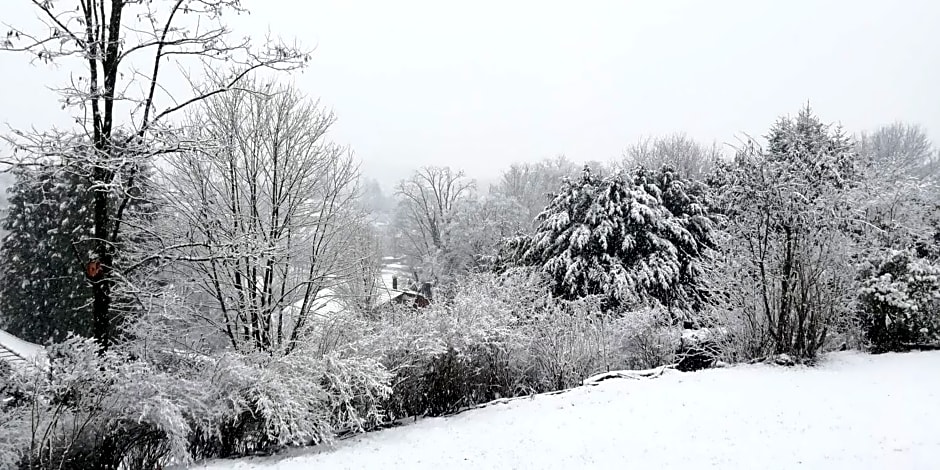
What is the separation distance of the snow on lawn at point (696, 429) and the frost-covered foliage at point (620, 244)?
24.3 ft

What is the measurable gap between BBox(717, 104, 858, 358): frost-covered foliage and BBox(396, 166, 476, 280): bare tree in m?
28.0

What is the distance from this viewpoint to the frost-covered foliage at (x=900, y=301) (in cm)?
936

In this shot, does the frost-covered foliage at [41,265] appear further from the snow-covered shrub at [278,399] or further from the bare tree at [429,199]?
the bare tree at [429,199]

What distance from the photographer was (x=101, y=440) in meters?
5.96

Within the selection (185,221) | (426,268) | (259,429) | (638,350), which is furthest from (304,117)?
(426,268)

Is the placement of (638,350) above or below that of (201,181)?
below

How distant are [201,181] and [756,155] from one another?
11.0 metres

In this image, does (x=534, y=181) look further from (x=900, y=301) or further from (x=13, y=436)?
(x=13, y=436)

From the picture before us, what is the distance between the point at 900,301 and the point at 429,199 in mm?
32753

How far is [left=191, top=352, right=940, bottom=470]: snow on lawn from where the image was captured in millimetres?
5250

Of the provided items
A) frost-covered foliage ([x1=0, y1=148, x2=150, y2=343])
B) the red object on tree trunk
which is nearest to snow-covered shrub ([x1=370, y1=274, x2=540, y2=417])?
the red object on tree trunk

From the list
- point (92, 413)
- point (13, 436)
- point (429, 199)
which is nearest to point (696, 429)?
point (92, 413)

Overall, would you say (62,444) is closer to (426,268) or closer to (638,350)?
(638,350)

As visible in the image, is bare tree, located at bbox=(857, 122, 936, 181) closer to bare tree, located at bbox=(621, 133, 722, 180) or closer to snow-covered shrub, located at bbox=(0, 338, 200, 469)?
bare tree, located at bbox=(621, 133, 722, 180)
